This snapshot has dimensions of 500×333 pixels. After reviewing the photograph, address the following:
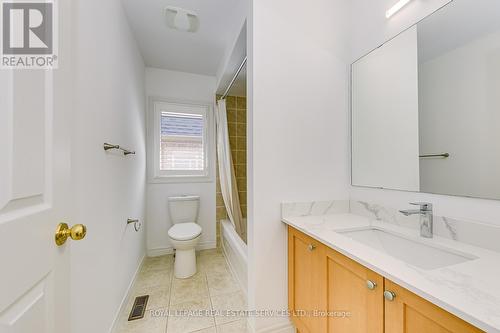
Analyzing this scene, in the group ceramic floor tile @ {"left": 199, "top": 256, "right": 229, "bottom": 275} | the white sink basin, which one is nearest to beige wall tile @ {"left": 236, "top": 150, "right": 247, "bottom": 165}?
ceramic floor tile @ {"left": 199, "top": 256, "right": 229, "bottom": 275}

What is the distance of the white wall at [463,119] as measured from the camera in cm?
85

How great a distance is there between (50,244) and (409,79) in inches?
71.1

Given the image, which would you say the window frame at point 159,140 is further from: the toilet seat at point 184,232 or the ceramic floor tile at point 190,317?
the ceramic floor tile at point 190,317

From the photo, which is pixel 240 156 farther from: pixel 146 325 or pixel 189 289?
pixel 146 325

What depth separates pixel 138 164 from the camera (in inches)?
84.4

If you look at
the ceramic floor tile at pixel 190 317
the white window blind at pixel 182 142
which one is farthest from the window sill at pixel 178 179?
the ceramic floor tile at pixel 190 317

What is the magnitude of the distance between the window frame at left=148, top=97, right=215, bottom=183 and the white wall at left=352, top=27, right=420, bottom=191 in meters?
1.94

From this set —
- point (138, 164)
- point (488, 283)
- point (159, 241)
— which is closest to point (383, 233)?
point (488, 283)

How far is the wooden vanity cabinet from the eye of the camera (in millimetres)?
593

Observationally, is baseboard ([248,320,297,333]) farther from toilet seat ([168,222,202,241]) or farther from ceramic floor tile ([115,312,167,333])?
toilet seat ([168,222,202,241])

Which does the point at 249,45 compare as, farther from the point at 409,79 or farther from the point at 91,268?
the point at 91,268

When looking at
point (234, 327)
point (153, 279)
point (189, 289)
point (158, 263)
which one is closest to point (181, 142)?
point (158, 263)

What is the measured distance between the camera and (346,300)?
34.5 inches

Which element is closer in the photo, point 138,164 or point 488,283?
point 488,283
